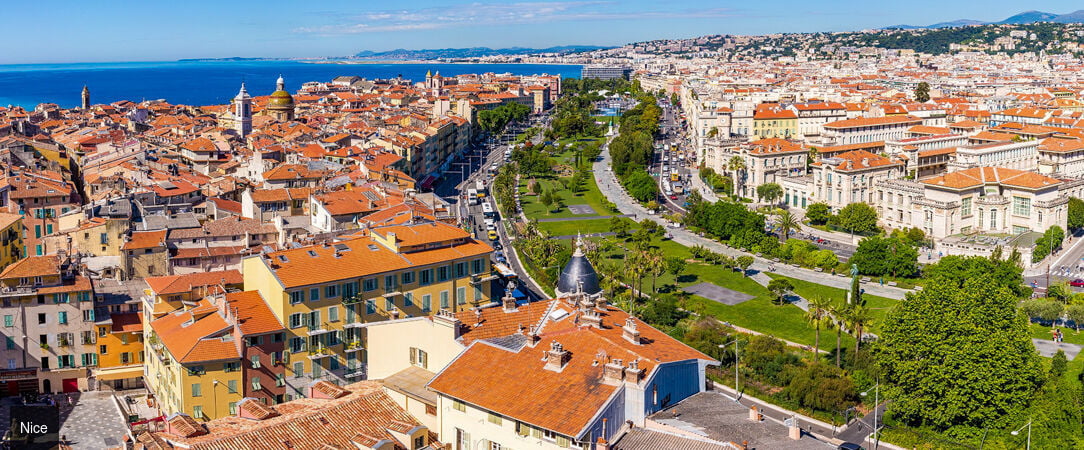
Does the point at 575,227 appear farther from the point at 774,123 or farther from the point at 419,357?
the point at 419,357

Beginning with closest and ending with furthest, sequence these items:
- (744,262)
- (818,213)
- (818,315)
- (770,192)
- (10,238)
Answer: (818,315) < (10,238) < (744,262) < (818,213) < (770,192)

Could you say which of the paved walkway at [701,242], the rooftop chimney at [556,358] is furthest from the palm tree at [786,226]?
the rooftop chimney at [556,358]

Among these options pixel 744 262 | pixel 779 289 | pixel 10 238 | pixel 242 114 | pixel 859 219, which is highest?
pixel 242 114

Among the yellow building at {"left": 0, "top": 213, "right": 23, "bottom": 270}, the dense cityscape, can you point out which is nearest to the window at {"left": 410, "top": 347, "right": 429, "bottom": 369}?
the dense cityscape

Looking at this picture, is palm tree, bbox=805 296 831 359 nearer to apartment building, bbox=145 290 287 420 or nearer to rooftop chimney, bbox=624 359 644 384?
apartment building, bbox=145 290 287 420

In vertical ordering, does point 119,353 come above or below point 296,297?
below

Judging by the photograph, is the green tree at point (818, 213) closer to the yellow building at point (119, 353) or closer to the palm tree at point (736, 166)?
the palm tree at point (736, 166)

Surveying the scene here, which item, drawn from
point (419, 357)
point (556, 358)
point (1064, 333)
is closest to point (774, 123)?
point (1064, 333)
